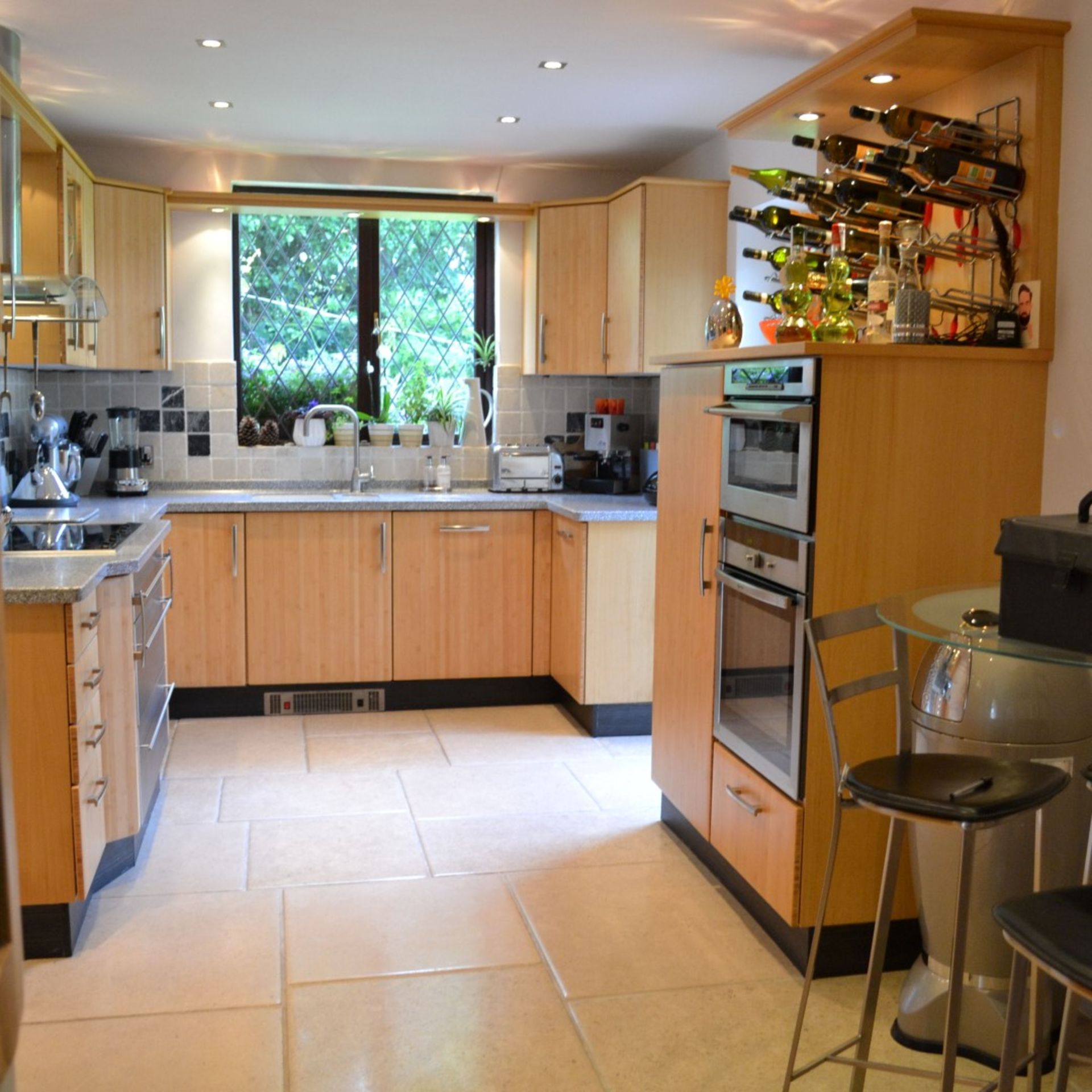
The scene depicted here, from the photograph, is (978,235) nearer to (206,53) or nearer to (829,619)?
(829,619)

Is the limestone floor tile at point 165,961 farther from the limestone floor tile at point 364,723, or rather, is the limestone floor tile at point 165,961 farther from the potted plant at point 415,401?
the potted plant at point 415,401

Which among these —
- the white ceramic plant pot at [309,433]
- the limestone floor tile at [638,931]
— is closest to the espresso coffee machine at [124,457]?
the white ceramic plant pot at [309,433]

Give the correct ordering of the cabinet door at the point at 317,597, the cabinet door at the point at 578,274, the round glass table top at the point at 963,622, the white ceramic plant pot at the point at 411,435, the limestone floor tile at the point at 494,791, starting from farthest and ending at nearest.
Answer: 1. the white ceramic plant pot at the point at 411,435
2. the cabinet door at the point at 578,274
3. the cabinet door at the point at 317,597
4. the limestone floor tile at the point at 494,791
5. the round glass table top at the point at 963,622

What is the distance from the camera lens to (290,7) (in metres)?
3.67

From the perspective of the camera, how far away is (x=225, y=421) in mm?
5781

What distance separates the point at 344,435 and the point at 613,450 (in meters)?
1.27

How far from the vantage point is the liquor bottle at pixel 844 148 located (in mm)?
3330

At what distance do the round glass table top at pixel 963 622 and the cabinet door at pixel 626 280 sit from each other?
2937 millimetres

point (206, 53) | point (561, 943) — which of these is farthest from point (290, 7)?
point (561, 943)

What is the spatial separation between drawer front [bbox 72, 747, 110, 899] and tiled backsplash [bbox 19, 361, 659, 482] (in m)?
2.67

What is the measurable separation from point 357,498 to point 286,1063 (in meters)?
3.07

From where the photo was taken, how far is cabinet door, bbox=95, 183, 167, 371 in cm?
527

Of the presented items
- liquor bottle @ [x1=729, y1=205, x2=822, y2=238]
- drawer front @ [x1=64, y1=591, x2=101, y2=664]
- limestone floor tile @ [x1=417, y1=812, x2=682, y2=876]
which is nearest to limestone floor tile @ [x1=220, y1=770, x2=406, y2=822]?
limestone floor tile @ [x1=417, y1=812, x2=682, y2=876]

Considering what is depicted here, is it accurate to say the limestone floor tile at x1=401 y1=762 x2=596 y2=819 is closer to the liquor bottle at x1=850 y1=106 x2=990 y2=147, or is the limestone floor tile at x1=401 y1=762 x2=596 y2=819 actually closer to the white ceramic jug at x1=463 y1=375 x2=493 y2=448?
the white ceramic jug at x1=463 y1=375 x2=493 y2=448
